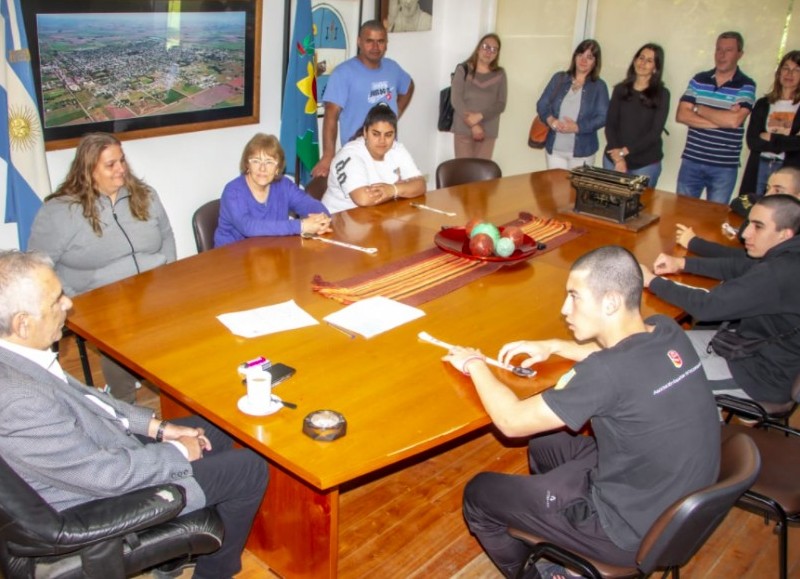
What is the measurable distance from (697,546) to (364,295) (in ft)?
4.58

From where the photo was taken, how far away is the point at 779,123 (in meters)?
4.83

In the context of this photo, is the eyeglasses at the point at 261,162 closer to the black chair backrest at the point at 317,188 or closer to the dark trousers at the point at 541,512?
the black chair backrest at the point at 317,188

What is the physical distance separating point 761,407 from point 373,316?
1.39 meters

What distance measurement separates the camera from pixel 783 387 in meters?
2.76

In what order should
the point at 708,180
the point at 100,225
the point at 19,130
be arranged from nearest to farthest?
the point at 100,225 < the point at 19,130 < the point at 708,180

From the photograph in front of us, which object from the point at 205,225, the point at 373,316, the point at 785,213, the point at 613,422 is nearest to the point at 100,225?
the point at 205,225

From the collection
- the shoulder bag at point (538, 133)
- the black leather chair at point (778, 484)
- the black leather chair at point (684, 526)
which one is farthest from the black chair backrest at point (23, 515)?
the shoulder bag at point (538, 133)

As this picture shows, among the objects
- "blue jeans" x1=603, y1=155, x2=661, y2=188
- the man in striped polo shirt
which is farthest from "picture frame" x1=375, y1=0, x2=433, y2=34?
the man in striped polo shirt

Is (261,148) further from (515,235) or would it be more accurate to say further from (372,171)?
(515,235)

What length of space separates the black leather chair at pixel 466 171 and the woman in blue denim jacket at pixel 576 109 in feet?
3.05

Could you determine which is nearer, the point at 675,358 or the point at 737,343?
the point at 675,358

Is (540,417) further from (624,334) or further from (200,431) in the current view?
(200,431)

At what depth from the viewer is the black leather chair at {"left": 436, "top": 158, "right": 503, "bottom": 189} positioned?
16.1ft

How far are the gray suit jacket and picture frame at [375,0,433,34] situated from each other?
15.0 ft
